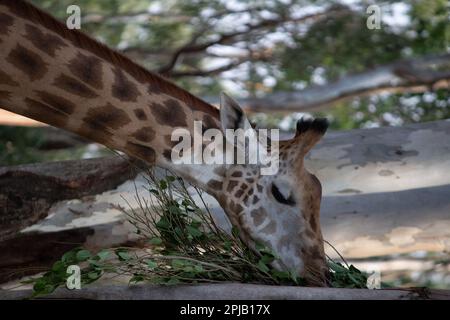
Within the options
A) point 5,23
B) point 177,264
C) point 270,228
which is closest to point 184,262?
point 177,264

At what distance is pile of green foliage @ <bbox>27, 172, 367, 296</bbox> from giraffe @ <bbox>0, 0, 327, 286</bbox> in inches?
3.6

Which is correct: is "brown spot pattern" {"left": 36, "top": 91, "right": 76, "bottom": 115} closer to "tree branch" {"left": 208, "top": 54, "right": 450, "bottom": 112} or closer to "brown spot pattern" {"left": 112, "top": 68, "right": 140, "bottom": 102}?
"brown spot pattern" {"left": 112, "top": 68, "right": 140, "bottom": 102}

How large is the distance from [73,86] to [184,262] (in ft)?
3.06

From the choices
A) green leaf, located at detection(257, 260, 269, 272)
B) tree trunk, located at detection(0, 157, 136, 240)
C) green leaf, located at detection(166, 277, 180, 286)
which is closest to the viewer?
green leaf, located at detection(166, 277, 180, 286)

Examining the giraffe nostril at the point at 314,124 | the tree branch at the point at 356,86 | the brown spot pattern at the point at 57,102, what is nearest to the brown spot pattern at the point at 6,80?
the brown spot pattern at the point at 57,102

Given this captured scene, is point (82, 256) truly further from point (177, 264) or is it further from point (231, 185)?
point (231, 185)

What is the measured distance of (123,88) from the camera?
371 centimetres

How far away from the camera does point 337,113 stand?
11312 millimetres

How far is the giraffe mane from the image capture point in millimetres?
3605

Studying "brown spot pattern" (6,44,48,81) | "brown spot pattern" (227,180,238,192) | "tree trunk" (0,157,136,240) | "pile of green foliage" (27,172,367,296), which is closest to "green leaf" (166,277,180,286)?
"pile of green foliage" (27,172,367,296)

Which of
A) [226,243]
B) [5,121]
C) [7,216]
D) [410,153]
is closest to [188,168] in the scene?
[226,243]

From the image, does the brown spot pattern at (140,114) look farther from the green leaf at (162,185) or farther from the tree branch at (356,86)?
the tree branch at (356,86)
